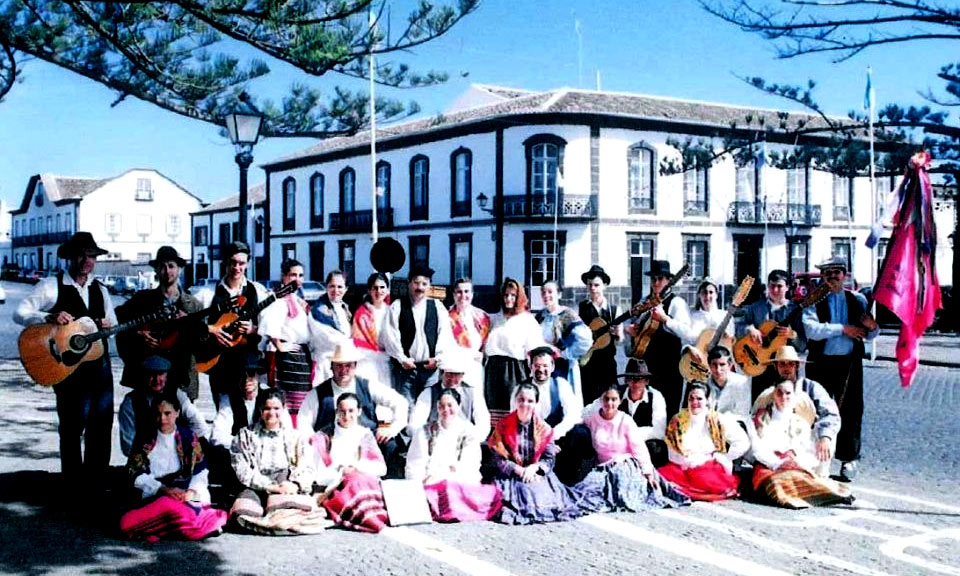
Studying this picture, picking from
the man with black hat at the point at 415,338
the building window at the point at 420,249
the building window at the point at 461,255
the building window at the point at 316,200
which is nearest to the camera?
the man with black hat at the point at 415,338

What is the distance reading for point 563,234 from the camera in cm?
3447

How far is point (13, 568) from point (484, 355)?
4.13 m

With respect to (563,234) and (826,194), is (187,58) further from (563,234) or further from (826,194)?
(826,194)

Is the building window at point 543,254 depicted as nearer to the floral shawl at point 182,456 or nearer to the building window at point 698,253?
the building window at point 698,253

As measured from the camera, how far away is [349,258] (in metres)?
42.5

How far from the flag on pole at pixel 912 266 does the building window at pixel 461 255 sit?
95.6 feet

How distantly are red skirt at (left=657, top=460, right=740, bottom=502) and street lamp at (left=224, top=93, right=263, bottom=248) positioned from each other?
565cm

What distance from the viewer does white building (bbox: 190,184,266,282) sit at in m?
50.3

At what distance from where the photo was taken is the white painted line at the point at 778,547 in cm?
566

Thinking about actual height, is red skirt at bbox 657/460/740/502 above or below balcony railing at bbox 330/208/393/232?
below

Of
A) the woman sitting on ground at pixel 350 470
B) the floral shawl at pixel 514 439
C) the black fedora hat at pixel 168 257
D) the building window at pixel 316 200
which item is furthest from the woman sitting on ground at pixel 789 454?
the building window at pixel 316 200

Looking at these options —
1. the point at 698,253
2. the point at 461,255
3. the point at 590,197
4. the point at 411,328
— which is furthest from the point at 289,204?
the point at 411,328

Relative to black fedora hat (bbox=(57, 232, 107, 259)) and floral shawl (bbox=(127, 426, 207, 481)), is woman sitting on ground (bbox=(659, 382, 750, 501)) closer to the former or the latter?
floral shawl (bbox=(127, 426, 207, 481))

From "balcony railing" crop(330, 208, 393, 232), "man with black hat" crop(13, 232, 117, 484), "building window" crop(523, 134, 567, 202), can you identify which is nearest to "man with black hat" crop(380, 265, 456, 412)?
"man with black hat" crop(13, 232, 117, 484)
